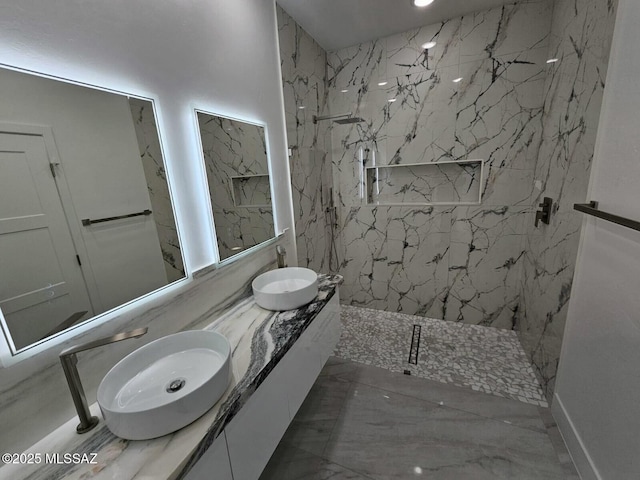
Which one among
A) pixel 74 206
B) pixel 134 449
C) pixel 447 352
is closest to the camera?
pixel 134 449

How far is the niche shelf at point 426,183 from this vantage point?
2549 millimetres

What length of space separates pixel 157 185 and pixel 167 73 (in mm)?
517

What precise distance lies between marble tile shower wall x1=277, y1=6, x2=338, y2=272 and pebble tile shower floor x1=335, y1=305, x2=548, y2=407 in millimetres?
809

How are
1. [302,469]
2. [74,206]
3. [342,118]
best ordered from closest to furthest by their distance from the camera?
[74,206]
[302,469]
[342,118]

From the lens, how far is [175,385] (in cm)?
97

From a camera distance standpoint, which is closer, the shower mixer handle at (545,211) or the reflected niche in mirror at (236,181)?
the reflected niche in mirror at (236,181)

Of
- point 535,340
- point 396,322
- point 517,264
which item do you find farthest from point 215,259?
A: point 517,264

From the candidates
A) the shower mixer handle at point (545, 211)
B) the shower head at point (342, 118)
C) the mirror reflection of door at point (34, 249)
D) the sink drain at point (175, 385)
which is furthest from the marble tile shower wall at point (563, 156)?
the mirror reflection of door at point (34, 249)

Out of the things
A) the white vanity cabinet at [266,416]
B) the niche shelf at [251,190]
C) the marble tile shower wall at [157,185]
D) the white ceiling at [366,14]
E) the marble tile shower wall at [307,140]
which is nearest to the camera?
the white vanity cabinet at [266,416]

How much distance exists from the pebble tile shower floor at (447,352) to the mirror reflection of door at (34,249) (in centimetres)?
201

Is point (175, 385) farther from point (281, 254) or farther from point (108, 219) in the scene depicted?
point (281, 254)

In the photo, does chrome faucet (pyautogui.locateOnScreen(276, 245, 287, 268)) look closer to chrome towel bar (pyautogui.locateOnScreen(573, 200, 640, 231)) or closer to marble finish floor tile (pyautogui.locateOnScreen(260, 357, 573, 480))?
marble finish floor tile (pyautogui.locateOnScreen(260, 357, 573, 480))

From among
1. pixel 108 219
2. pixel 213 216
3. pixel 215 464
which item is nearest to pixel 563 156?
pixel 213 216

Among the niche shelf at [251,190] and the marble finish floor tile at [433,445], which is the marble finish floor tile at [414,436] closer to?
the marble finish floor tile at [433,445]
